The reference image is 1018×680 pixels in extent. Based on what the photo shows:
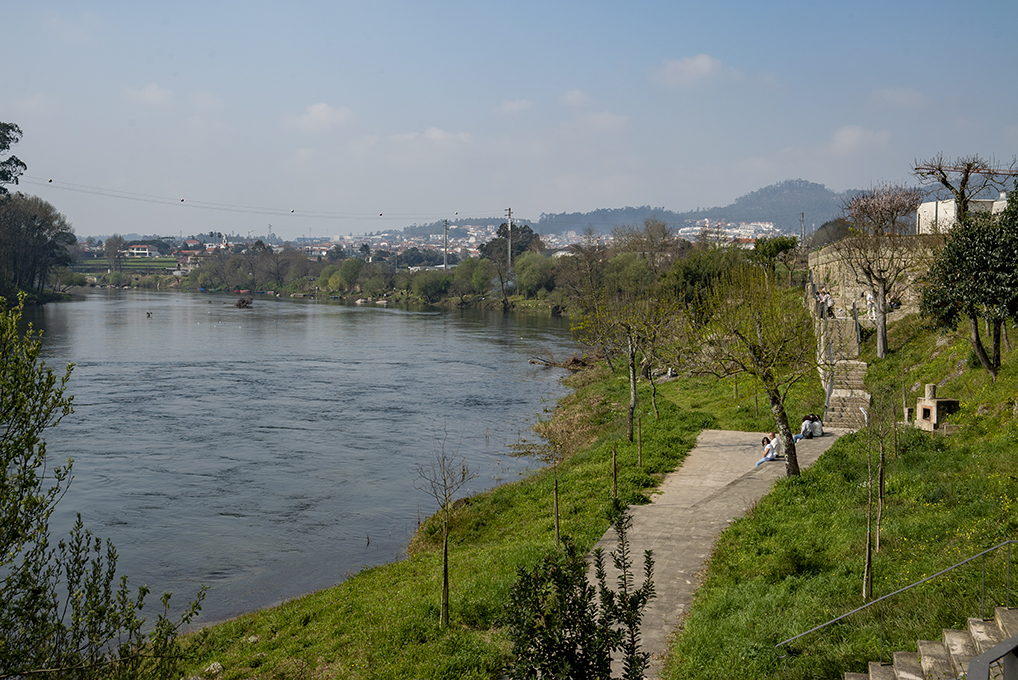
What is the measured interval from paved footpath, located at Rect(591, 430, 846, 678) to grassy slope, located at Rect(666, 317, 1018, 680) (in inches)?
14.5

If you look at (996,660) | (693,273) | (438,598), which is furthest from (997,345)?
(693,273)

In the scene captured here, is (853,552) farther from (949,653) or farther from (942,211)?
(942,211)

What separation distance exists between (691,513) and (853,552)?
4203 millimetres

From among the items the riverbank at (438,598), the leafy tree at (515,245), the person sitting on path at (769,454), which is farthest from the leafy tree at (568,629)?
the leafy tree at (515,245)

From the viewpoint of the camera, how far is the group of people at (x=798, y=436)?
66.6 ft

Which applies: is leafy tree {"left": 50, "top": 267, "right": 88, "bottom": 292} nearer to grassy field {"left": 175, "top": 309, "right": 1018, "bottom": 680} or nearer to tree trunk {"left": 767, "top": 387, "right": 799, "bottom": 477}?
grassy field {"left": 175, "top": 309, "right": 1018, "bottom": 680}

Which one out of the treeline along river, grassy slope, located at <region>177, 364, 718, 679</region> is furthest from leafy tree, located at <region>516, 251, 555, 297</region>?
grassy slope, located at <region>177, 364, 718, 679</region>

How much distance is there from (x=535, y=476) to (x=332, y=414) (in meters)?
14.2

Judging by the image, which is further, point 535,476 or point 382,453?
point 382,453

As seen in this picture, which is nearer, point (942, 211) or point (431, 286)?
point (942, 211)

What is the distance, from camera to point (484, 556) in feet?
49.6

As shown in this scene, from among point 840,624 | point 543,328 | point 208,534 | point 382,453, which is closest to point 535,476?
point 382,453

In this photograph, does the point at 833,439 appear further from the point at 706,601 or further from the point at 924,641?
the point at 924,641

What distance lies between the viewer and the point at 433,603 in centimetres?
1249
